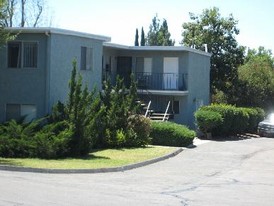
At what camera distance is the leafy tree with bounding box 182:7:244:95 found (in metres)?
45.7

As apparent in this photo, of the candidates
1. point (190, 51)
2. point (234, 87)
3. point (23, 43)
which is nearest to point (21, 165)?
point (23, 43)

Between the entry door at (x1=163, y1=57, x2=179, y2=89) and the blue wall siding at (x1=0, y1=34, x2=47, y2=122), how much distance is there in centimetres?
1232

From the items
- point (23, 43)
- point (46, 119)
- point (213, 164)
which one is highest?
point (23, 43)

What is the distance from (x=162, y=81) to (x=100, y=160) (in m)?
16.7

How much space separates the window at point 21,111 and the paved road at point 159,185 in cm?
735

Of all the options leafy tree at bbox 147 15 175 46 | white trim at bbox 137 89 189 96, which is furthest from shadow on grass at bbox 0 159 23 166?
leafy tree at bbox 147 15 175 46

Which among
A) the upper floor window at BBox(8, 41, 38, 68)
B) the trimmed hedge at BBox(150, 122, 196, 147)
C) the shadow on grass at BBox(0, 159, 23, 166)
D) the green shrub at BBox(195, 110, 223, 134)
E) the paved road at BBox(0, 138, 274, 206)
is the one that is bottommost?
the paved road at BBox(0, 138, 274, 206)

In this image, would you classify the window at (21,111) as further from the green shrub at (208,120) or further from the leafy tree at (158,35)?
the leafy tree at (158,35)

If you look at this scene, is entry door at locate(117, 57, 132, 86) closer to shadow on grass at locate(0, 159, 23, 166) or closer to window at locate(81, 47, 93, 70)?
window at locate(81, 47, 93, 70)

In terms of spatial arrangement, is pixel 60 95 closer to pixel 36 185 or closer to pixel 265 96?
pixel 36 185

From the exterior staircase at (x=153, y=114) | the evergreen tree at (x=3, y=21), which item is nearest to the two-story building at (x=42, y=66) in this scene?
the exterior staircase at (x=153, y=114)

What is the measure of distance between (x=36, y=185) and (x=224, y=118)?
2040 cm

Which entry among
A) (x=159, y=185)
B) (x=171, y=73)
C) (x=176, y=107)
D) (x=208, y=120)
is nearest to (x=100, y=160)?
(x=159, y=185)

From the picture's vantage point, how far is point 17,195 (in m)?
11.3
